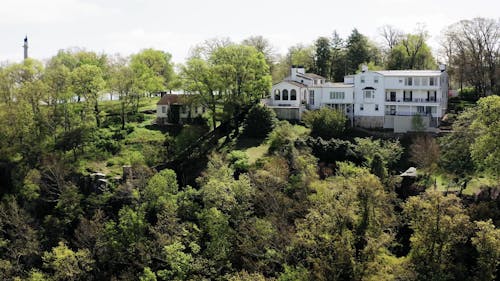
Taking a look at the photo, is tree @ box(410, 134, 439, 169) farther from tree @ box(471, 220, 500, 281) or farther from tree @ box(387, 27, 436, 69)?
tree @ box(387, 27, 436, 69)

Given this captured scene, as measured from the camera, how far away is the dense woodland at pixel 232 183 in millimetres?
39125

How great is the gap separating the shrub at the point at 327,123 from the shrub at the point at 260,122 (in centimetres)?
437

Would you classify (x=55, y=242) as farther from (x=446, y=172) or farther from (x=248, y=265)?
(x=446, y=172)

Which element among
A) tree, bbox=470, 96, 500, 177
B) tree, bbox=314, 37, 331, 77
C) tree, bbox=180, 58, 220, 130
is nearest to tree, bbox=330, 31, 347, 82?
tree, bbox=314, 37, 331, 77

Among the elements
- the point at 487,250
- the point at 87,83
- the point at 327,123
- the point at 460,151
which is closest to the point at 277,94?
the point at 327,123

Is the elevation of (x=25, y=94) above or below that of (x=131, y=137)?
above

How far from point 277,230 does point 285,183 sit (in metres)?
6.00

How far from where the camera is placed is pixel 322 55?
3428 inches

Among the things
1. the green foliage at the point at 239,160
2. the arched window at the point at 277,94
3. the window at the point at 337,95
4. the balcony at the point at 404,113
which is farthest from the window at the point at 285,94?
the green foliage at the point at 239,160

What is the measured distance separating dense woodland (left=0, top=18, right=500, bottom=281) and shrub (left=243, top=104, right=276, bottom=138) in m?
0.16

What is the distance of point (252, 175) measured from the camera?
166 ft

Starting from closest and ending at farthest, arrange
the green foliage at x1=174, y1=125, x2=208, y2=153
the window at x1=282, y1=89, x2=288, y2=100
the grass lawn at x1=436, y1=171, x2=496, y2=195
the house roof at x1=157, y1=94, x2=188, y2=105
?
the grass lawn at x1=436, y1=171, x2=496, y2=195
the green foliage at x1=174, y1=125, x2=208, y2=153
the window at x1=282, y1=89, x2=288, y2=100
the house roof at x1=157, y1=94, x2=188, y2=105

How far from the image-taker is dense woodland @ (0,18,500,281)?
3912 centimetres

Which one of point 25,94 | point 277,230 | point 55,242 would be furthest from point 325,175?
point 25,94
